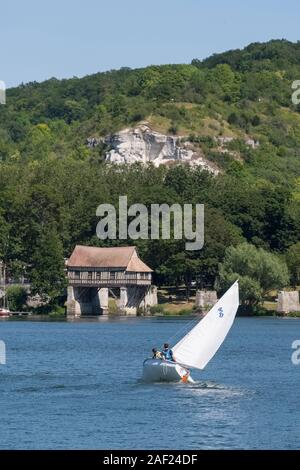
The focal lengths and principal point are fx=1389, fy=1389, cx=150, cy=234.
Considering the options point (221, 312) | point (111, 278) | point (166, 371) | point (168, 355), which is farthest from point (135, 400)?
point (111, 278)

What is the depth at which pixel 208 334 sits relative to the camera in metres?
63.0

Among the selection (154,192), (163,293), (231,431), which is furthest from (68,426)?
(154,192)

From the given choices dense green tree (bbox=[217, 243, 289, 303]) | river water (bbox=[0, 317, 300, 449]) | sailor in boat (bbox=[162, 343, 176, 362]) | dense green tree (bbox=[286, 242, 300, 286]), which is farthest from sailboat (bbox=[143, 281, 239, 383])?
dense green tree (bbox=[286, 242, 300, 286])

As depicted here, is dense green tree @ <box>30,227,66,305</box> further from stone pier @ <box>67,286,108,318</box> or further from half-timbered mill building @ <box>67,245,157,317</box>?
stone pier @ <box>67,286,108,318</box>

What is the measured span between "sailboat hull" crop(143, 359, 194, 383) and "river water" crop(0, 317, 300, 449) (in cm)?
48

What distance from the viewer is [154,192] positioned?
157 metres

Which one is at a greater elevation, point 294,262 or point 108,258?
point 108,258

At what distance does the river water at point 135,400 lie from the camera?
4935 centimetres

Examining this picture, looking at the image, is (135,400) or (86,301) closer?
(135,400)

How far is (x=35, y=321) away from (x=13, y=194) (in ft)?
87.0

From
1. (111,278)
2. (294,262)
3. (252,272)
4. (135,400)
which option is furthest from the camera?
(294,262)

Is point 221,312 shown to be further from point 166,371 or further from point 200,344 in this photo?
point 166,371

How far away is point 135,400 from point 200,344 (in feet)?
17.7

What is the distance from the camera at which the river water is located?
49347mm
